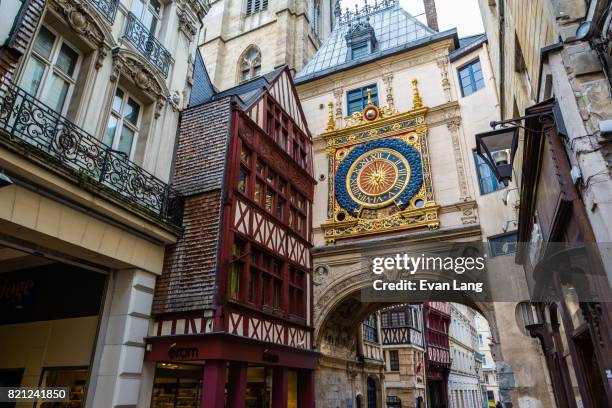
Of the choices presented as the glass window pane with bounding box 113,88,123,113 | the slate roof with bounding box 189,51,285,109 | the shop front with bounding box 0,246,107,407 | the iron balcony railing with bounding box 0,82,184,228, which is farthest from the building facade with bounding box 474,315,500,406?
the glass window pane with bounding box 113,88,123,113

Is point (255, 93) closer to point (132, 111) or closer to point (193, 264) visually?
point (132, 111)

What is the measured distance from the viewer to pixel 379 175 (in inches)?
536

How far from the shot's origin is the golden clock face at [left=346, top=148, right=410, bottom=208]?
13.2 meters

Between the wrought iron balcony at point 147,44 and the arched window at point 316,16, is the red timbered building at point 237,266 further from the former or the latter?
the arched window at point 316,16

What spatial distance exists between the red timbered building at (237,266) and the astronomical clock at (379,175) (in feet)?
6.46

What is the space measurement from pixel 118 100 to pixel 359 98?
962 cm

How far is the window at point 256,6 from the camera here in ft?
80.6

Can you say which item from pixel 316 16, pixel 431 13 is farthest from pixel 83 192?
pixel 316 16

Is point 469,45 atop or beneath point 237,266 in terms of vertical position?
atop

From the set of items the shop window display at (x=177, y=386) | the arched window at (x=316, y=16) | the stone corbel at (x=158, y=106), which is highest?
Result: the arched window at (x=316, y=16)

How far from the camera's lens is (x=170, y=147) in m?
8.74

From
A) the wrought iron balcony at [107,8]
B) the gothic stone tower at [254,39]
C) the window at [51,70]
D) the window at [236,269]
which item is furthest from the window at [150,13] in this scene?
the gothic stone tower at [254,39]

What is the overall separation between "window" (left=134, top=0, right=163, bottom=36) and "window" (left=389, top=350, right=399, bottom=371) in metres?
21.0

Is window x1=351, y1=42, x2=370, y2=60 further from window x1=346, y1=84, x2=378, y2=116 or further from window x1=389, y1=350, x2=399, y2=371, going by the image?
window x1=389, y1=350, x2=399, y2=371
